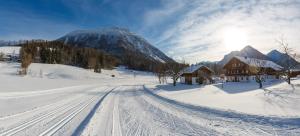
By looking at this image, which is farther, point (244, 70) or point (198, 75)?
point (244, 70)

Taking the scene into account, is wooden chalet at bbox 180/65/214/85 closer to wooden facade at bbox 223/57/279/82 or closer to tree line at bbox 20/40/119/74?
wooden facade at bbox 223/57/279/82

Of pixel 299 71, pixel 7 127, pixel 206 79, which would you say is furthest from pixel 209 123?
pixel 299 71

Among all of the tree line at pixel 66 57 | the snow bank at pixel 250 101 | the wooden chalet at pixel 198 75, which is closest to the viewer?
the snow bank at pixel 250 101

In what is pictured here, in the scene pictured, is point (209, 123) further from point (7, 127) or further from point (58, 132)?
point (7, 127)

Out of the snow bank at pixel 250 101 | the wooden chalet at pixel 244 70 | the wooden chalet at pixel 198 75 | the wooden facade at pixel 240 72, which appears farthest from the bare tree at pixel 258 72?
the wooden chalet at pixel 198 75

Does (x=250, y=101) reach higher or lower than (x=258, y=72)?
lower

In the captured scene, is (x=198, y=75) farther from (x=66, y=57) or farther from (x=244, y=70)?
(x=66, y=57)

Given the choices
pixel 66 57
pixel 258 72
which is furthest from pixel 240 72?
pixel 66 57

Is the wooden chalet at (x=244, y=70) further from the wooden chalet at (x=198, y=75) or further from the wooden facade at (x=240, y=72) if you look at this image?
the wooden chalet at (x=198, y=75)

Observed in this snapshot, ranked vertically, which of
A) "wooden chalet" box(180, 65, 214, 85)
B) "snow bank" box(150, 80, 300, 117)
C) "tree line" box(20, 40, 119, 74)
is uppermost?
"tree line" box(20, 40, 119, 74)

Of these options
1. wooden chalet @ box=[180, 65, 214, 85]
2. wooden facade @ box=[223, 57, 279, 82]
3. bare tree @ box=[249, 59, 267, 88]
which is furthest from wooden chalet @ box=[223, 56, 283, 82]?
wooden chalet @ box=[180, 65, 214, 85]

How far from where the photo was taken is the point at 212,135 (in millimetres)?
9773

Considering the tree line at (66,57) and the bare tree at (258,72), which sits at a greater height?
the tree line at (66,57)

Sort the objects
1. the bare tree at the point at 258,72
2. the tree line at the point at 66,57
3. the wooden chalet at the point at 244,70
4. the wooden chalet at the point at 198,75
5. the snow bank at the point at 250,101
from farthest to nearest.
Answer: the tree line at the point at 66,57 < the wooden chalet at the point at 244,70 < the wooden chalet at the point at 198,75 < the bare tree at the point at 258,72 < the snow bank at the point at 250,101
